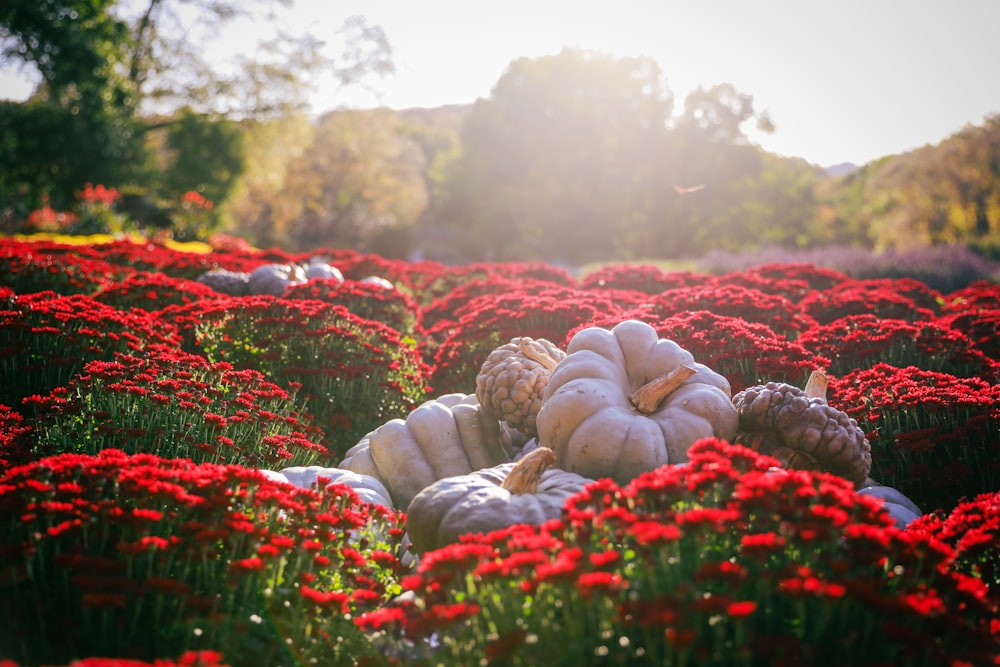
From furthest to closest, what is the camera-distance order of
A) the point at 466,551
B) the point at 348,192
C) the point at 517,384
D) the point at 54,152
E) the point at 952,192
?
1. the point at 348,192
2. the point at 952,192
3. the point at 54,152
4. the point at 517,384
5. the point at 466,551

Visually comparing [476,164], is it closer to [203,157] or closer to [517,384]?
[203,157]

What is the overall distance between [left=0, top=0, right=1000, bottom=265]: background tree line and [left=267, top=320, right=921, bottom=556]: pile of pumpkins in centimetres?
2237

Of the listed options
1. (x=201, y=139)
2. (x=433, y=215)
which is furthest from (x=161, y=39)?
(x=433, y=215)

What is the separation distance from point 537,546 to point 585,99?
44.6 metres

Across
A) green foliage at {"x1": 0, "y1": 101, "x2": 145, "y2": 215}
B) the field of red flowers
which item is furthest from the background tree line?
the field of red flowers

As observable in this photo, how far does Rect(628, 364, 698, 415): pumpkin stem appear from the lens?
4051 millimetres

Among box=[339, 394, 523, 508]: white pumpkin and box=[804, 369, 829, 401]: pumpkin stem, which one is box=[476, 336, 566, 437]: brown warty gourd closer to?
box=[339, 394, 523, 508]: white pumpkin

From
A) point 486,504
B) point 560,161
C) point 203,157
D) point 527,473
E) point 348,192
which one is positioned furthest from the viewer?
point 560,161

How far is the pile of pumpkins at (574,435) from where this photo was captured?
3.46 meters

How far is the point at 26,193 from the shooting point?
77.8ft

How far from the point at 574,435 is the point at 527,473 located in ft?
1.72

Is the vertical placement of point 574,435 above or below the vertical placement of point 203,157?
below

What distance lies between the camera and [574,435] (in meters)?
3.89

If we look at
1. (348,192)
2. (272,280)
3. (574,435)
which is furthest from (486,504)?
(348,192)
